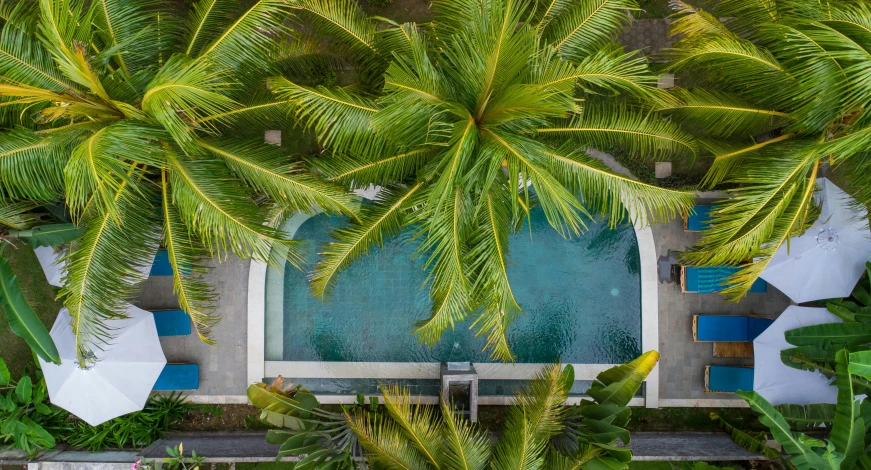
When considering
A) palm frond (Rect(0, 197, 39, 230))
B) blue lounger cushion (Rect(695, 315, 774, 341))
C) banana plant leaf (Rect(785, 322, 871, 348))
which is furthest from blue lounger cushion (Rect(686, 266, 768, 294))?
palm frond (Rect(0, 197, 39, 230))

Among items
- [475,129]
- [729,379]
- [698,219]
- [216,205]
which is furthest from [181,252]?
[729,379]

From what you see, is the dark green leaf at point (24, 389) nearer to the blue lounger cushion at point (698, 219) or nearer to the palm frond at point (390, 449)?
the palm frond at point (390, 449)

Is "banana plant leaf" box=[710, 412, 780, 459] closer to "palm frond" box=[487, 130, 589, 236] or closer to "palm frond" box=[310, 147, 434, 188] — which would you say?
"palm frond" box=[487, 130, 589, 236]

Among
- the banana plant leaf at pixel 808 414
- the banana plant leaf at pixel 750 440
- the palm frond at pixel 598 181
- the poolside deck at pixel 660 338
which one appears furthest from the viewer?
the poolside deck at pixel 660 338

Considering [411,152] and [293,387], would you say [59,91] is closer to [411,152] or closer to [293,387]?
[411,152]

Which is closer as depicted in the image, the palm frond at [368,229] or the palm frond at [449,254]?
the palm frond at [449,254]

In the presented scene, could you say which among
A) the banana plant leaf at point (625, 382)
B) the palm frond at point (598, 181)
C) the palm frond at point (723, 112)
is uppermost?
the palm frond at point (723, 112)

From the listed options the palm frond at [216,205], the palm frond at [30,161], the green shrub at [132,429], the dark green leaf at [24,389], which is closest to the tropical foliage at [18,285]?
the palm frond at [30,161]
